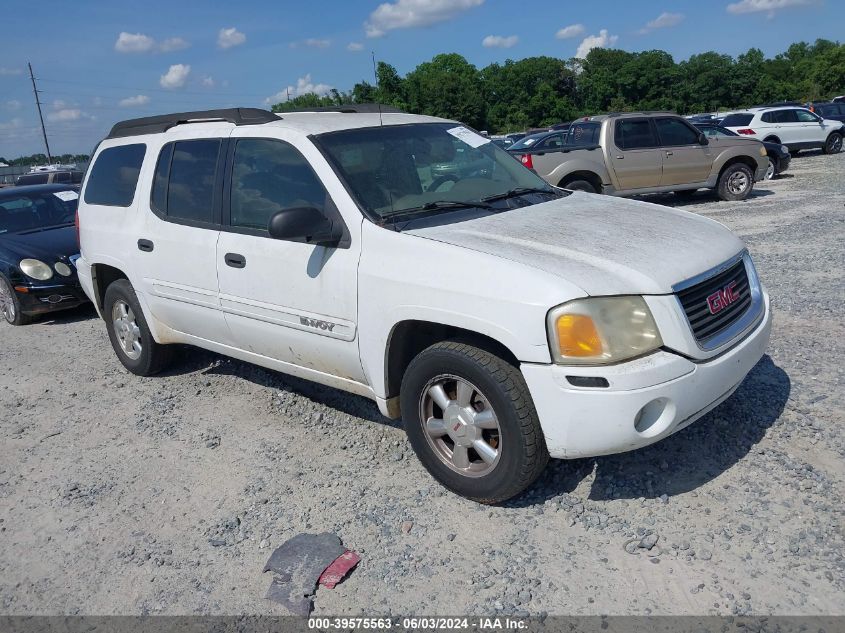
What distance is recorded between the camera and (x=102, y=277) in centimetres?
602

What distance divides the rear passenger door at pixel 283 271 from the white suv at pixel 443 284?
12 mm

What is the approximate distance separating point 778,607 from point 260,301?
306 cm

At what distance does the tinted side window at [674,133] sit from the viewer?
13.4 m

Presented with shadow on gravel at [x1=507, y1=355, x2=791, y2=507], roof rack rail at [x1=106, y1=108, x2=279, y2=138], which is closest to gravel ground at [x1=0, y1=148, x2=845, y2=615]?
shadow on gravel at [x1=507, y1=355, x2=791, y2=507]

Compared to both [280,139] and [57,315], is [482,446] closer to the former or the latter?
[280,139]

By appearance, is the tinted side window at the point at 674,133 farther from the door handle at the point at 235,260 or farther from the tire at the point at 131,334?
the door handle at the point at 235,260

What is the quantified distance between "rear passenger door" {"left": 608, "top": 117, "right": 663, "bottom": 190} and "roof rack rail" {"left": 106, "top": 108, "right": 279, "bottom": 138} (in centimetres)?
934

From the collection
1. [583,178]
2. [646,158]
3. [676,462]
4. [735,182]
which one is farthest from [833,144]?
[676,462]

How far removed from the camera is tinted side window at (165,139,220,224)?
4.68 metres

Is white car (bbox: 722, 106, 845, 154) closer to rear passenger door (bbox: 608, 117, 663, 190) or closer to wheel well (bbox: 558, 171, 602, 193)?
rear passenger door (bbox: 608, 117, 663, 190)

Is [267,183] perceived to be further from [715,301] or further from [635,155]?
[635,155]

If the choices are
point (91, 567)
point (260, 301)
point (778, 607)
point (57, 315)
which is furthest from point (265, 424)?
point (57, 315)

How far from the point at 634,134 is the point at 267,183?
1049cm

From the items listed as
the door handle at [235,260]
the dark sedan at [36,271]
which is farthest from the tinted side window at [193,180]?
the dark sedan at [36,271]
